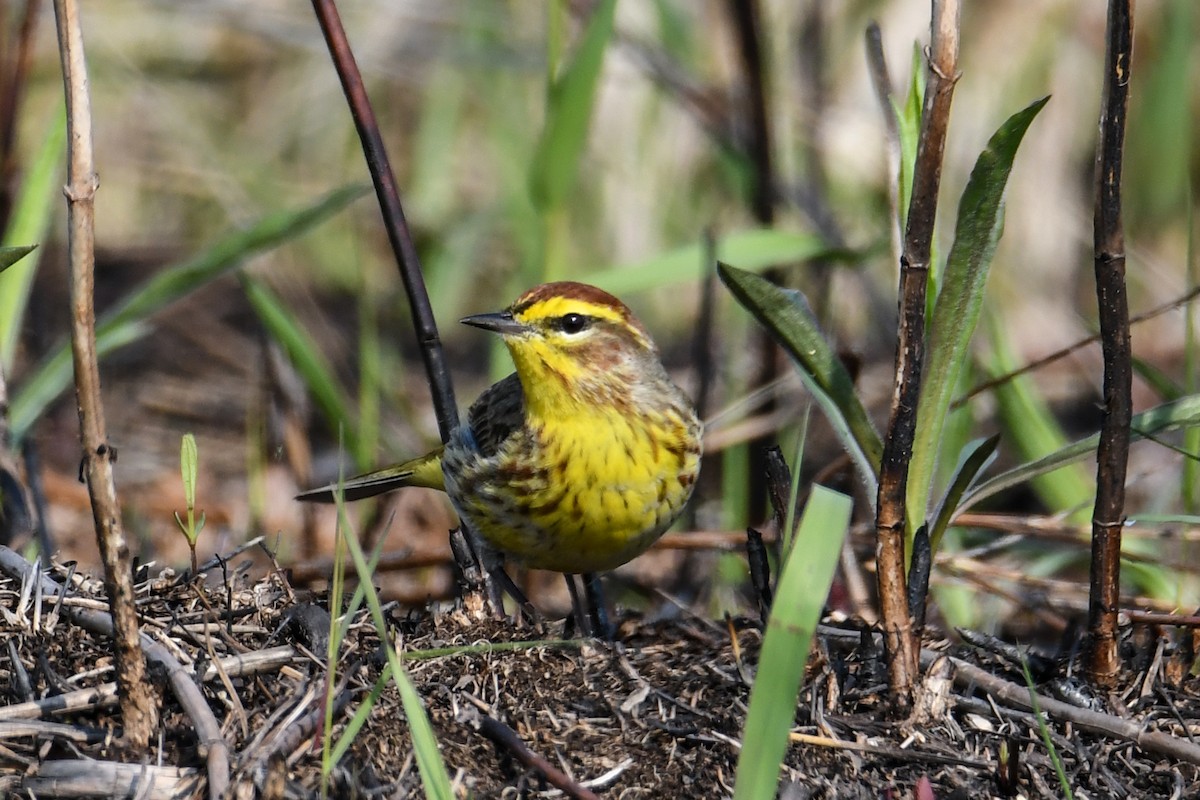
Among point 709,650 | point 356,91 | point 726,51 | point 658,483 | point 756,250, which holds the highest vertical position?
point 726,51

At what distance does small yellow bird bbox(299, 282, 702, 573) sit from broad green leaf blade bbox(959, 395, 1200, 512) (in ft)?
3.80

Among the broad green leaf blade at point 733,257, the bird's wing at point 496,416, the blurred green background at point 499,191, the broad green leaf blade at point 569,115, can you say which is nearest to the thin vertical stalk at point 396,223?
the bird's wing at point 496,416

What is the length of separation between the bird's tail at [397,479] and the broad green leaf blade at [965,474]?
1.96 metres

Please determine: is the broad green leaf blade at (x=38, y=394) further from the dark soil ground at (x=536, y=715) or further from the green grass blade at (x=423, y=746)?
the green grass blade at (x=423, y=746)

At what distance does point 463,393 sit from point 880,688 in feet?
14.4

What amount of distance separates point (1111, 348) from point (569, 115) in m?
1.79

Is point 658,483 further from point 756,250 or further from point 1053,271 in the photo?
point 1053,271

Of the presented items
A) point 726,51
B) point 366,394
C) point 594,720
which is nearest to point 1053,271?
point 726,51

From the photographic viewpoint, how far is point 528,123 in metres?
7.80

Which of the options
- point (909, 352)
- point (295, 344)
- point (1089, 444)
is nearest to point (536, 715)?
point (909, 352)

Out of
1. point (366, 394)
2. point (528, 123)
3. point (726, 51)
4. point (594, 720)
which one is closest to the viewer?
point (594, 720)

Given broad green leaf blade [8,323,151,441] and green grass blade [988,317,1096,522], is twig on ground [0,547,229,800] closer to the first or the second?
broad green leaf blade [8,323,151,441]

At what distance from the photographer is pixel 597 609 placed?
392 cm

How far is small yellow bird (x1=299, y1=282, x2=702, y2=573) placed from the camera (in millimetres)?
3926
